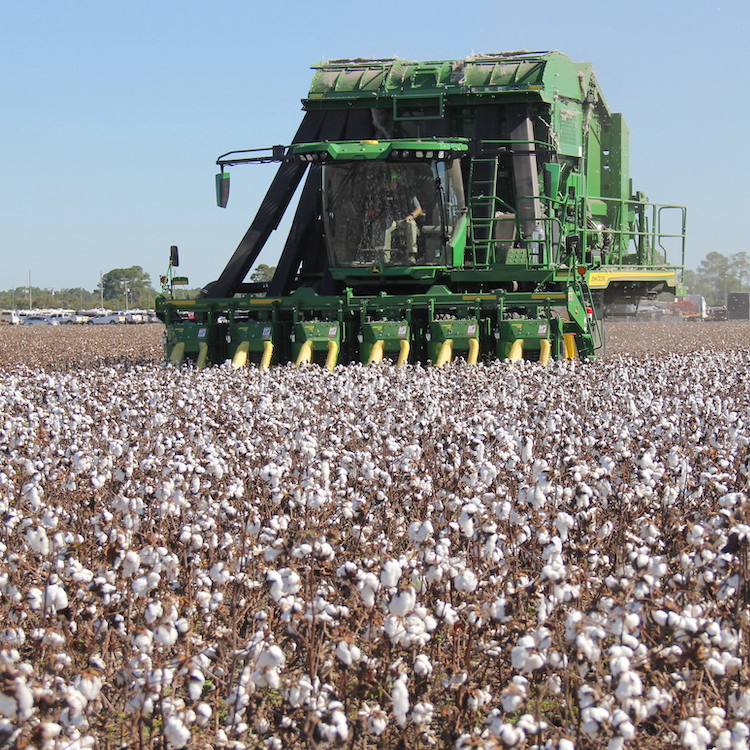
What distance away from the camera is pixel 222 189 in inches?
595

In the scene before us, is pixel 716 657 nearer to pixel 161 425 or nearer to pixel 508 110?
pixel 161 425

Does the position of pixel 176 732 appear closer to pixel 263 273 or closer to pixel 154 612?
pixel 154 612

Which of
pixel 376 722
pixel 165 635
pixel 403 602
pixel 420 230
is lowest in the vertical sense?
pixel 376 722

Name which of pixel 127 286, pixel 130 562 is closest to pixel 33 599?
pixel 130 562

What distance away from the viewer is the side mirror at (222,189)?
49.6 ft

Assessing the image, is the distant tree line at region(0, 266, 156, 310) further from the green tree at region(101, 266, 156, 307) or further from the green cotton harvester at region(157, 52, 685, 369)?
the green cotton harvester at region(157, 52, 685, 369)

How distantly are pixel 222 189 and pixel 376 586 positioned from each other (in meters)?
11.9

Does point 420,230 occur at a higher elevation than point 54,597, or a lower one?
higher

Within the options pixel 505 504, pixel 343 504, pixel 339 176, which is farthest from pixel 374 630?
pixel 339 176

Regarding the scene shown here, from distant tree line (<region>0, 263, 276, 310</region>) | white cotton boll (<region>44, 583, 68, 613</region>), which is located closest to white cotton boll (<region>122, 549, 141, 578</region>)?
white cotton boll (<region>44, 583, 68, 613</region>)

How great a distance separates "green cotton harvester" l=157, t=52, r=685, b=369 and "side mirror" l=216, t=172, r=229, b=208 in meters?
0.02

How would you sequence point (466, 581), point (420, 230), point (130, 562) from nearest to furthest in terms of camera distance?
point (466, 581), point (130, 562), point (420, 230)

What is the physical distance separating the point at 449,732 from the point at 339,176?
13014 millimetres

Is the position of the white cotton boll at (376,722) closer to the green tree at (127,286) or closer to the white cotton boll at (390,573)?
the white cotton boll at (390,573)
